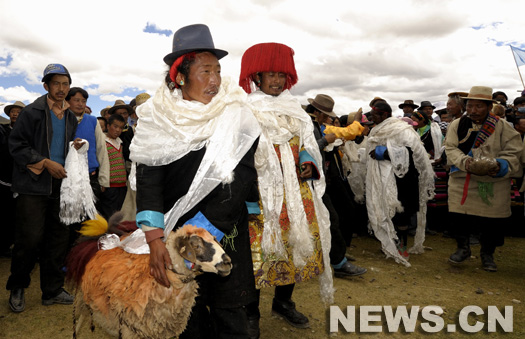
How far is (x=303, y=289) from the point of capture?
4.74m

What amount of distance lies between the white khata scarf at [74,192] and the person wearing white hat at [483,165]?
4962mm

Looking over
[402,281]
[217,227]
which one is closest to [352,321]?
[402,281]

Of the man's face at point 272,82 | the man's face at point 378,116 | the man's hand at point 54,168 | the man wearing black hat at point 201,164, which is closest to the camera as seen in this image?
the man wearing black hat at point 201,164

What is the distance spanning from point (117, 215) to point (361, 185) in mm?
5557

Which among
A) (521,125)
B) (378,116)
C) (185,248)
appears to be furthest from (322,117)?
(185,248)

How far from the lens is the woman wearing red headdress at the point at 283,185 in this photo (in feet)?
9.87

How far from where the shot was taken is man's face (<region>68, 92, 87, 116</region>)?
205 inches

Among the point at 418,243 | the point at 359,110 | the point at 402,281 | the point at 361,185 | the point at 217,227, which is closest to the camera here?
the point at 217,227

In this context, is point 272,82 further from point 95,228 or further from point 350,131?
point 95,228

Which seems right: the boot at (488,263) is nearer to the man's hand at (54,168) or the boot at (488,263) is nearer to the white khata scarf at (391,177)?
the white khata scarf at (391,177)

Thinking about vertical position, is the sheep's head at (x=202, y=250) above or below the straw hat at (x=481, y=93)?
below

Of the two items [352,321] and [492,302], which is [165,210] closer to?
[352,321]

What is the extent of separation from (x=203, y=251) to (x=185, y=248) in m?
0.11

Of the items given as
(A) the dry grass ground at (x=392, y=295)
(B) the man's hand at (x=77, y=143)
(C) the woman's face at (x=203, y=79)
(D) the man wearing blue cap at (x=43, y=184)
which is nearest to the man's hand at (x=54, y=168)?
(D) the man wearing blue cap at (x=43, y=184)
